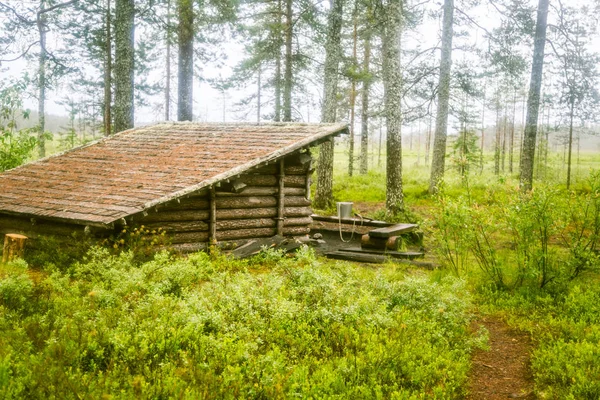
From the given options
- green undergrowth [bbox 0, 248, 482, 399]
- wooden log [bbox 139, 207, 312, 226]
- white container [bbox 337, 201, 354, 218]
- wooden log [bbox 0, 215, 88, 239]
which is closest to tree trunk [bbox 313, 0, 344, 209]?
white container [bbox 337, 201, 354, 218]

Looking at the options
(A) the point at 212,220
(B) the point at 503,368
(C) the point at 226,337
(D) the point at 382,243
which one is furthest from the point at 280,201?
(B) the point at 503,368

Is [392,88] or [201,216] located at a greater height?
[392,88]

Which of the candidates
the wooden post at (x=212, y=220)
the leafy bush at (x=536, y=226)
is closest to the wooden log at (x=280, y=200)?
the wooden post at (x=212, y=220)

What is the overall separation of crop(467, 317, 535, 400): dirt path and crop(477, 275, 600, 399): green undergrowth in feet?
0.48

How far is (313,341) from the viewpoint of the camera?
19.9ft

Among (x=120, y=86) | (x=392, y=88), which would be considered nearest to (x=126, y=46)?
(x=120, y=86)

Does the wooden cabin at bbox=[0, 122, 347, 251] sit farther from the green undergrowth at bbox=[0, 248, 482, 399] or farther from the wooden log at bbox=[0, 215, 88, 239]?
the green undergrowth at bbox=[0, 248, 482, 399]

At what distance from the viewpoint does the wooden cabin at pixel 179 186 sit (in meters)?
10.2

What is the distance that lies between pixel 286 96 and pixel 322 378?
58.0 ft

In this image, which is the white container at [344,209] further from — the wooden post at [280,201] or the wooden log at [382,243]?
the wooden post at [280,201]

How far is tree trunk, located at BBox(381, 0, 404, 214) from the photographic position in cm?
1500

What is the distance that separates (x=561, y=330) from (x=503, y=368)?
1.55 metres

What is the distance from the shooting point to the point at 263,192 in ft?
42.0

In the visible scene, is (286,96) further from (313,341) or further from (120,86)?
(313,341)
